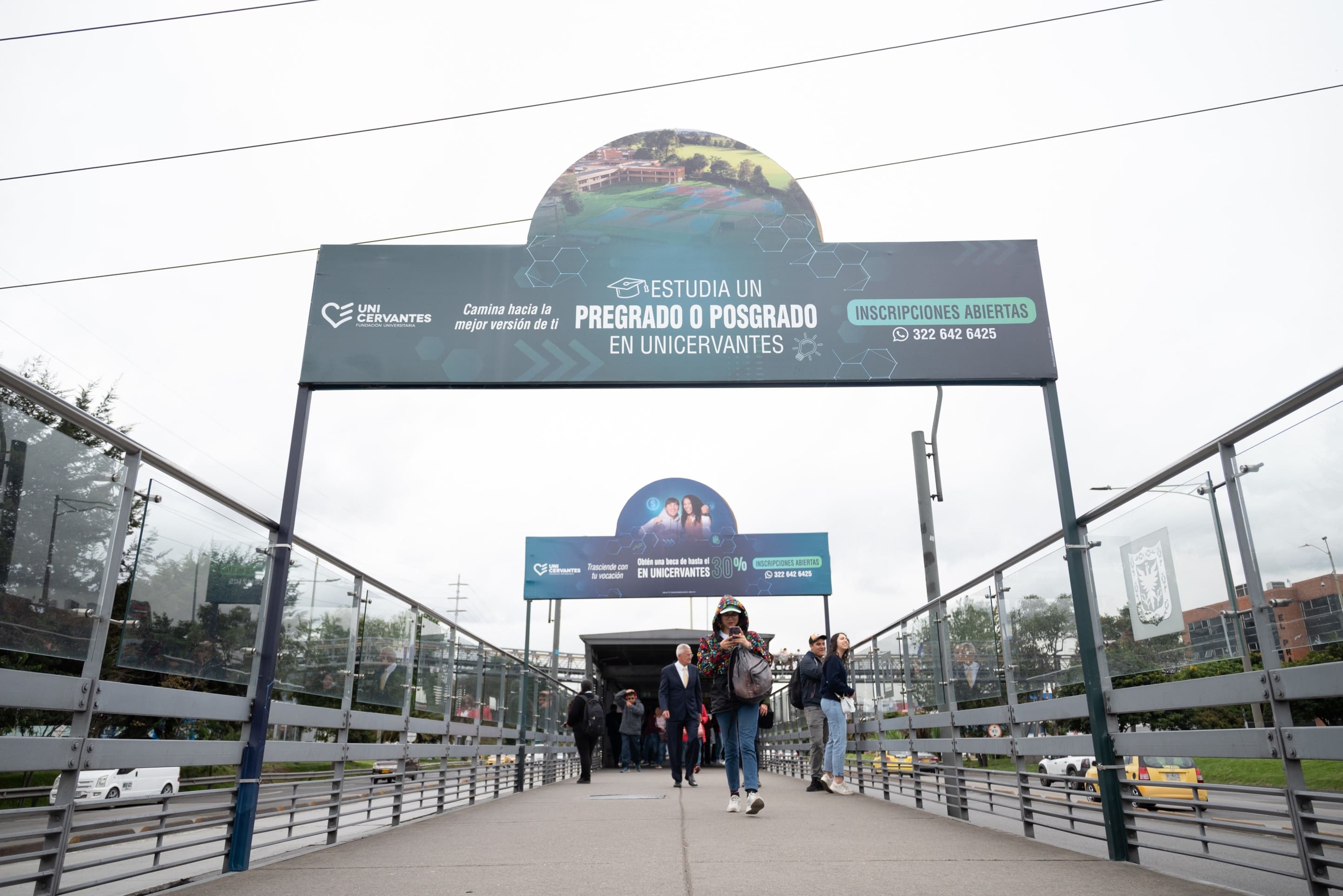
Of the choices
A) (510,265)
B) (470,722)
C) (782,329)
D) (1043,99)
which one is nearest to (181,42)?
(510,265)

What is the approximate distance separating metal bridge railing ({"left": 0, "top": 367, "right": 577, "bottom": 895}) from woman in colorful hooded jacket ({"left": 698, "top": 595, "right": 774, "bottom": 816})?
2.55 meters

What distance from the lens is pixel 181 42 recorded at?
27.0 ft

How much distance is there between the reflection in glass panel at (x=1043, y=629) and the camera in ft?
18.3

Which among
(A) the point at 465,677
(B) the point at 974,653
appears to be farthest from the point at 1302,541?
(A) the point at 465,677

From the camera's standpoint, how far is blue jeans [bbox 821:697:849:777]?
32.7 feet

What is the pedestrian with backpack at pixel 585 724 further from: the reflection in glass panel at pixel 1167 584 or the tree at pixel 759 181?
the reflection in glass panel at pixel 1167 584

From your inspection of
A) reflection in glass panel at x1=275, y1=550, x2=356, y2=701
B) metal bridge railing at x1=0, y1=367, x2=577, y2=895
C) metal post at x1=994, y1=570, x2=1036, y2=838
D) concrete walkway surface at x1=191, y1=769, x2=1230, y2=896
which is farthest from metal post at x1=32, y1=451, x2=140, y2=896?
metal post at x1=994, y1=570, x2=1036, y2=838

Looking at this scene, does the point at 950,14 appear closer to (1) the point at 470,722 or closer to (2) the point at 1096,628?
(2) the point at 1096,628

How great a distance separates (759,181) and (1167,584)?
4456 mm

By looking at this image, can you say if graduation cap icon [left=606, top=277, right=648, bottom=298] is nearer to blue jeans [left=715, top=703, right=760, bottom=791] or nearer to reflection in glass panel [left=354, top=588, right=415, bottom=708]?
reflection in glass panel [left=354, top=588, right=415, bottom=708]

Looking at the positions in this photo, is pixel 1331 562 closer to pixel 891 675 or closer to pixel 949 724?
pixel 949 724

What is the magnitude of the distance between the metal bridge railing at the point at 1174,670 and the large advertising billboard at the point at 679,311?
5.94ft

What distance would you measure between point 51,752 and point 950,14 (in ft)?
30.7

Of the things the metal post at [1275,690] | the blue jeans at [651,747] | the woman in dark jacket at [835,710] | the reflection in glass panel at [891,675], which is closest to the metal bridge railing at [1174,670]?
the metal post at [1275,690]
